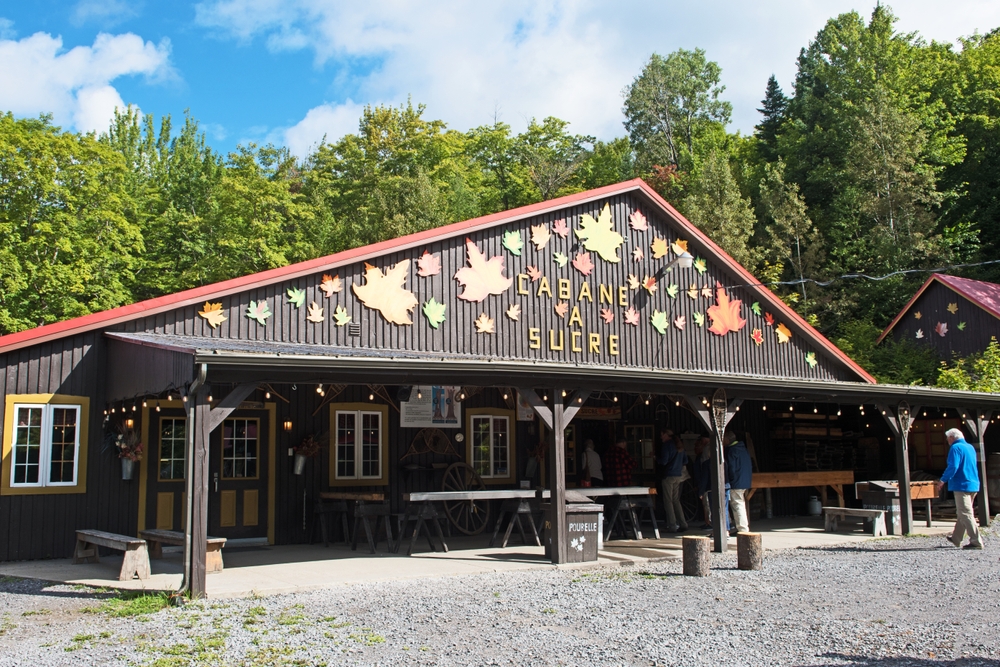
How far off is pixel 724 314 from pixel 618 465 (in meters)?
3.78

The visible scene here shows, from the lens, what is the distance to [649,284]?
16328 mm

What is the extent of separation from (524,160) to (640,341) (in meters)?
24.8

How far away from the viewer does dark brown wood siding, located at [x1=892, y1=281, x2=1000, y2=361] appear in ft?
82.0

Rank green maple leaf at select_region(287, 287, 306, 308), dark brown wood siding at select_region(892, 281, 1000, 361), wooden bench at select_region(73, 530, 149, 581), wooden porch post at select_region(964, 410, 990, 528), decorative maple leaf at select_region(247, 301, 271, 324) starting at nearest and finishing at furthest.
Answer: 1. wooden bench at select_region(73, 530, 149, 581)
2. decorative maple leaf at select_region(247, 301, 271, 324)
3. green maple leaf at select_region(287, 287, 306, 308)
4. wooden porch post at select_region(964, 410, 990, 528)
5. dark brown wood siding at select_region(892, 281, 1000, 361)

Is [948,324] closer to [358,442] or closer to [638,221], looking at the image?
[638,221]

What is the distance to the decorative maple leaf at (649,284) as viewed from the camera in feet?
53.4

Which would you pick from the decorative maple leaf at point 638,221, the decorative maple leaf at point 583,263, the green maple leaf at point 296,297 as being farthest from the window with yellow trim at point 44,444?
the decorative maple leaf at point 638,221

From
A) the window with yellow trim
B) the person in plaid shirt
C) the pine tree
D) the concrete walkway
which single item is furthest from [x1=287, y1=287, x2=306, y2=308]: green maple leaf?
the pine tree

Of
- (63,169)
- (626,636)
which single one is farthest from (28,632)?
(63,169)

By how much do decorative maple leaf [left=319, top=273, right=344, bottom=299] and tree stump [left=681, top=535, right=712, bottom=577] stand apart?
20.0 feet

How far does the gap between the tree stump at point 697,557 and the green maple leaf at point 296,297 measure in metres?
6.20

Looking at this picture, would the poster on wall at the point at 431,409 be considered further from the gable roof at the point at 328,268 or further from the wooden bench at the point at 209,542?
the wooden bench at the point at 209,542

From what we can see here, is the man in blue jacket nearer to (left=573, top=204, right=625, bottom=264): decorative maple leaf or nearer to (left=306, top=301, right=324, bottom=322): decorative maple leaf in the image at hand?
(left=573, top=204, right=625, bottom=264): decorative maple leaf

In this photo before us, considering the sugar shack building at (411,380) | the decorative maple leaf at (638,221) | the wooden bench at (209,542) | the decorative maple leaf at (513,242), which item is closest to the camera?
the wooden bench at (209,542)
